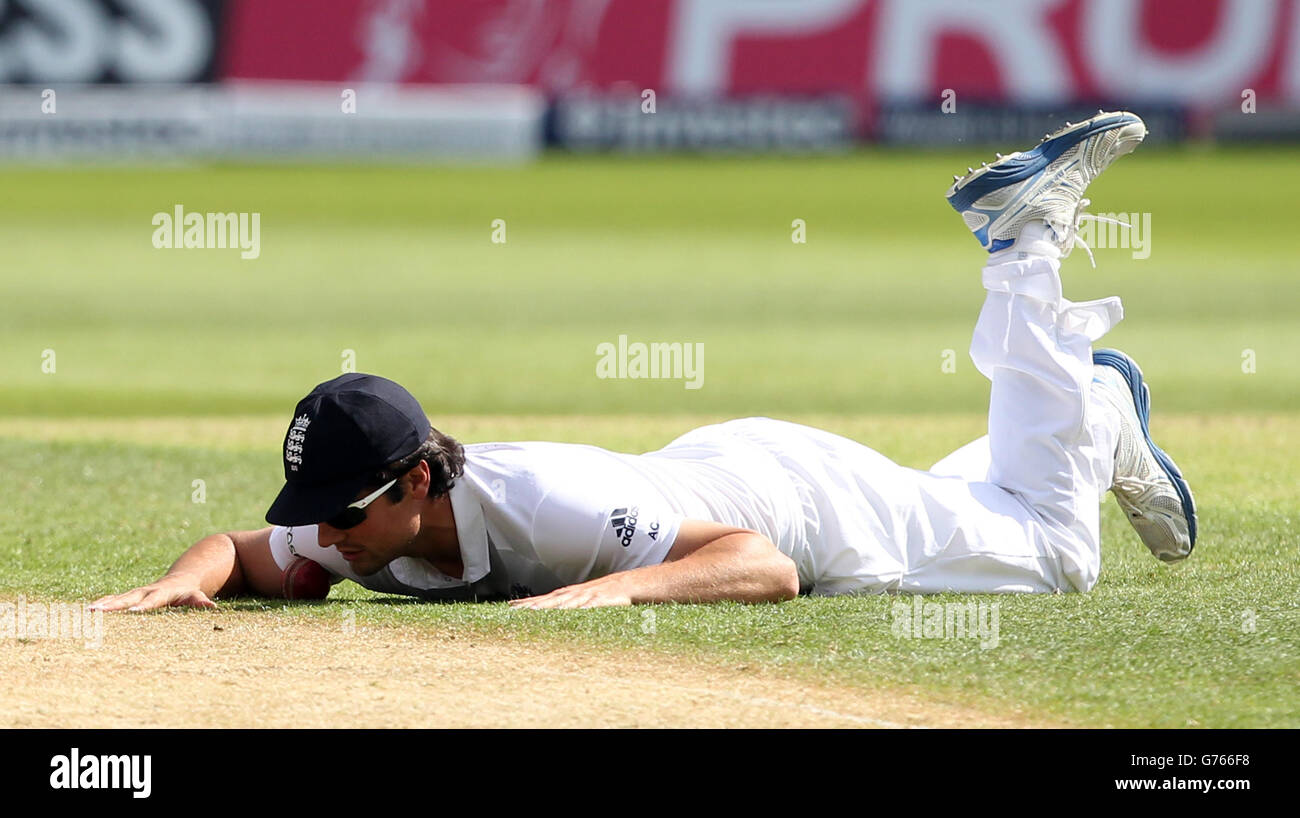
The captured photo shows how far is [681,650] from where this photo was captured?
4.94 meters

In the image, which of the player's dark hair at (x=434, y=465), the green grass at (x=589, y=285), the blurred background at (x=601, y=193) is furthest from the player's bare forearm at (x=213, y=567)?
the blurred background at (x=601, y=193)

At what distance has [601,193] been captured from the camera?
94.5 feet

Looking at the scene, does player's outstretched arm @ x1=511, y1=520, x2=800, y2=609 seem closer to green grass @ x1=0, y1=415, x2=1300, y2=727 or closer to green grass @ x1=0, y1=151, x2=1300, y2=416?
green grass @ x1=0, y1=415, x2=1300, y2=727

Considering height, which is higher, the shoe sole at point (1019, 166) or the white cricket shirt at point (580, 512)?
the shoe sole at point (1019, 166)

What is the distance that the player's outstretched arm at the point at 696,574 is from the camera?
5.15 meters

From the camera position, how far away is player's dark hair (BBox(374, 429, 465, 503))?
16.1 ft

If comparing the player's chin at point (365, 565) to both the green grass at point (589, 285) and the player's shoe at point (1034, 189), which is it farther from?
the green grass at point (589, 285)

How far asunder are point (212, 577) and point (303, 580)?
0.28 metres

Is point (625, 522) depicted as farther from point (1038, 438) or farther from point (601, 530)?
point (1038, 438)

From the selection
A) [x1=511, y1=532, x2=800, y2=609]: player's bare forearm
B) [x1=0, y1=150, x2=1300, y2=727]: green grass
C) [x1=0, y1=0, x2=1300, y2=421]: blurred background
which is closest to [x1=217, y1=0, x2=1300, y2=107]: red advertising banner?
[x1=0, y1=0, x2=1300, y2=421]: blurred background

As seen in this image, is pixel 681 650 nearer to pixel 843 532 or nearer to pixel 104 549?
pixel 843 532

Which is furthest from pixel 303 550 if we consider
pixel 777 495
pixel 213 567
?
pixel 777 495

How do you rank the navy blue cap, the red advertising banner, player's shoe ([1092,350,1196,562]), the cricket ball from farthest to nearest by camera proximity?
the red advertising banner < player's shoe ([1092,350,1196,562]) < the cricket ball < the navy blue cap

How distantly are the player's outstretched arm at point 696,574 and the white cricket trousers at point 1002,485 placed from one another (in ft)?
1.26
